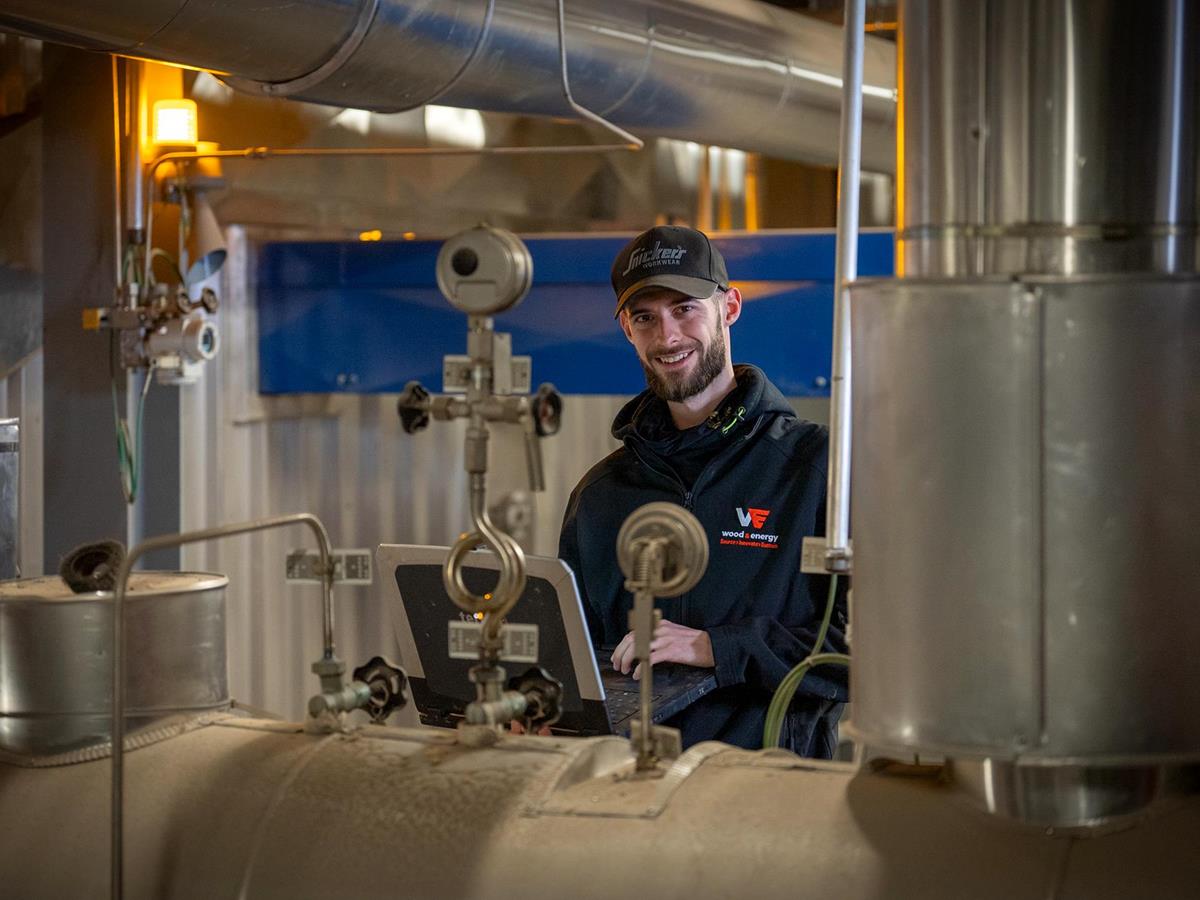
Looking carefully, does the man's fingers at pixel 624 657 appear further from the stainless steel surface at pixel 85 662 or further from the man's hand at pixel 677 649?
the stainless steel surface at pixel 85 662

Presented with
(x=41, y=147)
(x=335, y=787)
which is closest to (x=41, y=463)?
(x=41, y=147)

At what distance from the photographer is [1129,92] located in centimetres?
123

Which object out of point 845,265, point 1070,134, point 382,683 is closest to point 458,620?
point 382,683

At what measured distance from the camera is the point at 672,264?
2.54 metres

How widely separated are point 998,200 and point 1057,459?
21 cm

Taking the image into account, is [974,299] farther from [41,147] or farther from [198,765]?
[41,147]

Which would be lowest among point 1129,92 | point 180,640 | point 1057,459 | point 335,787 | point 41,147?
point 335,787

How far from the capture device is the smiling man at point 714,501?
2291 millimetres

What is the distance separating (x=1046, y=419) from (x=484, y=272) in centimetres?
55

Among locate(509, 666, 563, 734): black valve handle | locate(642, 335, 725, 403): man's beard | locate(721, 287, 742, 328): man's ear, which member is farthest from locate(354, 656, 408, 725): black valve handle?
locate(721, 287, 742, 328): man's ear

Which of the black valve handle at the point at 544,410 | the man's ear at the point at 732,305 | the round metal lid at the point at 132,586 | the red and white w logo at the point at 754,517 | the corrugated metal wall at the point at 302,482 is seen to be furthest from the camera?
the corrugated metal wall at the point at 302,482

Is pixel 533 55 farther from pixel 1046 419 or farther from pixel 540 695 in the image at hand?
pixel 1046 419

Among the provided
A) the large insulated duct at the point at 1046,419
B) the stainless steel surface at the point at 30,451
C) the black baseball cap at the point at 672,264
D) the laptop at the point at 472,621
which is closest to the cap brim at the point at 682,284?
the black baseball cap at the point at 672,264

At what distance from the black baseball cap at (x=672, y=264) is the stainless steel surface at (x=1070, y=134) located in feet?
4.18
